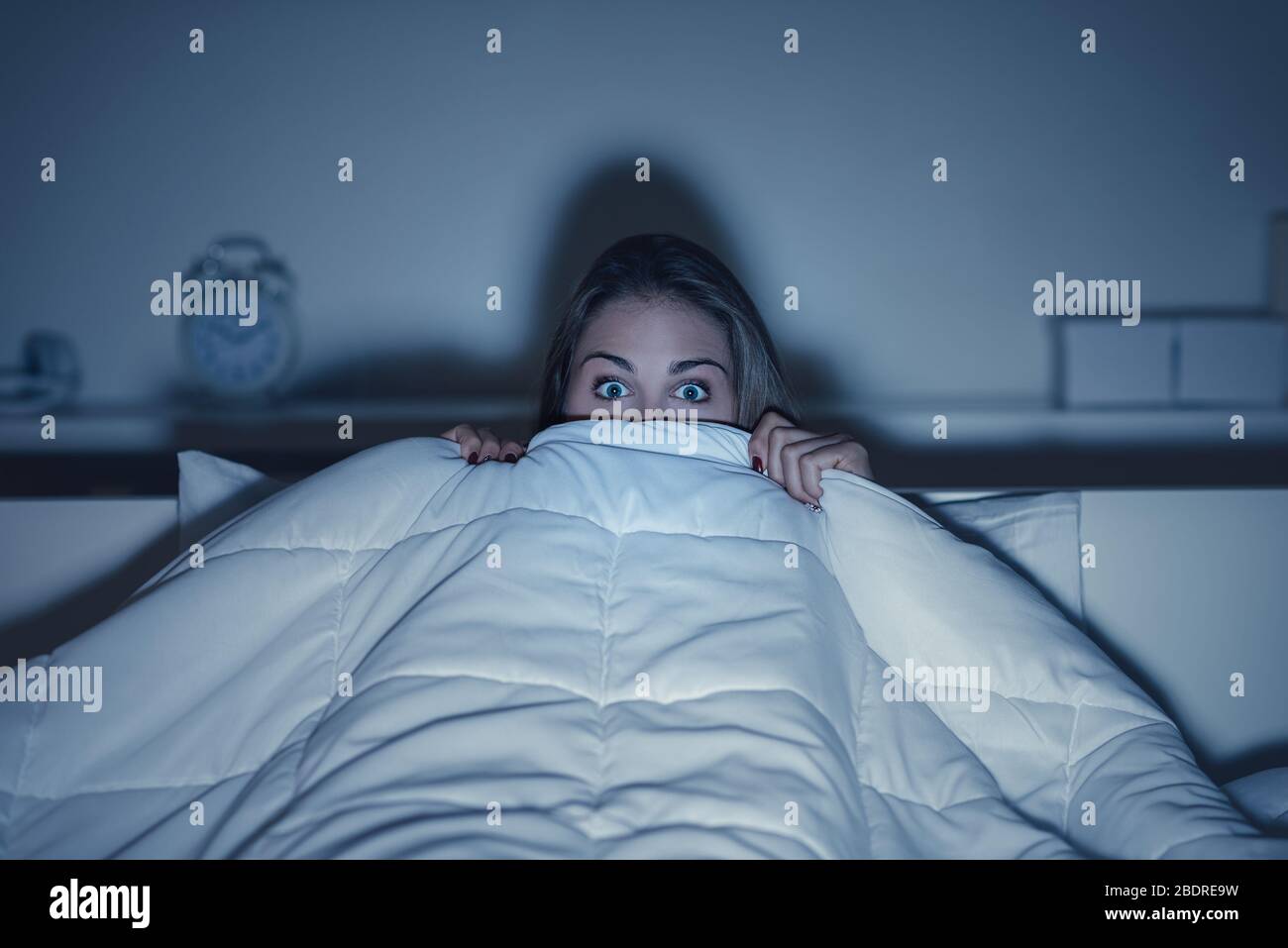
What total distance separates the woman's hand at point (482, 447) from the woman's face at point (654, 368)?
0.10m

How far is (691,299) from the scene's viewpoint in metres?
1.10

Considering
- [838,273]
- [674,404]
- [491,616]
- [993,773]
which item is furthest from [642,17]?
A: [993,773]

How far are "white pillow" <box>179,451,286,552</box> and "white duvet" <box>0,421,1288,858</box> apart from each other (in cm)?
22

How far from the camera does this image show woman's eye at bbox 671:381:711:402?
1.04m

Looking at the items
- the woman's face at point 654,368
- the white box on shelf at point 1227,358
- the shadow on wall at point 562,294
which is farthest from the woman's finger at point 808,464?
the white box on shelf at point 1227,358

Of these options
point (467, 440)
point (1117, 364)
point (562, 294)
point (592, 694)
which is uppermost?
point (562, 294)

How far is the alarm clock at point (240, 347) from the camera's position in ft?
4.71

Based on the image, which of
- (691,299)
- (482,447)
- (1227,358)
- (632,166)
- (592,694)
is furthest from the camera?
(632,166)

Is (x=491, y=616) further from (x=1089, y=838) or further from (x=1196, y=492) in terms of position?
(x=1196, y=492)

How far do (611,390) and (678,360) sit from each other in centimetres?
9

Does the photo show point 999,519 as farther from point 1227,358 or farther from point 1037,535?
point 1227,358

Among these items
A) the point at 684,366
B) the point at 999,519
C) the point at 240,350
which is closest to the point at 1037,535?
the point at 999,519

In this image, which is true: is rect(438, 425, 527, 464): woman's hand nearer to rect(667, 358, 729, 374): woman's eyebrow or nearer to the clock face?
rect(667, 358, 729, 374): woman's eyebrow

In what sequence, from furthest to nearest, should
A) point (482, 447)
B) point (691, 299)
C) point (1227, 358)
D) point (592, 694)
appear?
point (1227, 358) → point (691, 299) → point (482, 447) → point (592, 694)
